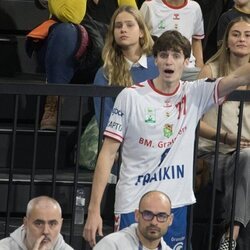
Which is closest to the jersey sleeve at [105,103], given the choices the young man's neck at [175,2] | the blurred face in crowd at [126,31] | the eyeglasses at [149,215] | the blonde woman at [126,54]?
the blonde woman at [126,54]

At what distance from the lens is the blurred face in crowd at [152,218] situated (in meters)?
8.20

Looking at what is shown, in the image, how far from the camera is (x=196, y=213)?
10.1 m

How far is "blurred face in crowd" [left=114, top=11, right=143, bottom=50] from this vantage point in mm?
9750

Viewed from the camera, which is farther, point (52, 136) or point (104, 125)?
point (52, 136)

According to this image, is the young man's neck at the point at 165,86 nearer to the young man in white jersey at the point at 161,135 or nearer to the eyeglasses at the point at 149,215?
the young man in white jersey at the point at 161,135

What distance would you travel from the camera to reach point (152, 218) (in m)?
8.20

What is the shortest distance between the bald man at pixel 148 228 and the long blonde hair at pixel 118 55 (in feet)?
5.00

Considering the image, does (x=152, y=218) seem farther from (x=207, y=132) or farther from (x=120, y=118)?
(x=207, y=132)

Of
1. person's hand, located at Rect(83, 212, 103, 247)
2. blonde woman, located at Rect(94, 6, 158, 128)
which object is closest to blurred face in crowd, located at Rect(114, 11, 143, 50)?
blonde woman, located at Rect(94, 6, 158, 128)

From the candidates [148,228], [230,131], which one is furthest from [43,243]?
[230,131]

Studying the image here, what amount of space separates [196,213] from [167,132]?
159cm

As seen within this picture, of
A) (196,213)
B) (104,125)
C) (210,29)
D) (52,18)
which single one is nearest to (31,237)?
(104,125)

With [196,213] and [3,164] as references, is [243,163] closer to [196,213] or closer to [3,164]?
[196,213]

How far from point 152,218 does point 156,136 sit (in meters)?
0.67
